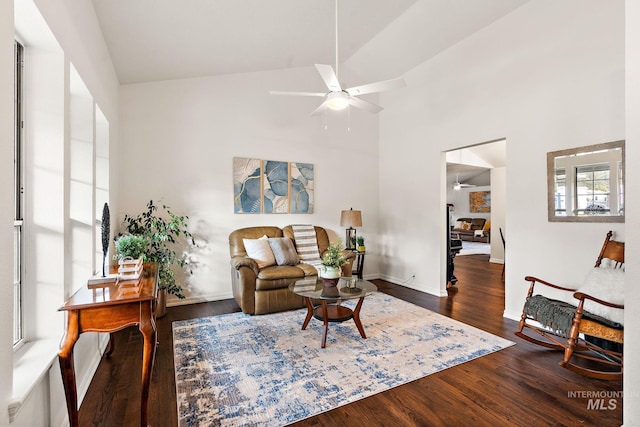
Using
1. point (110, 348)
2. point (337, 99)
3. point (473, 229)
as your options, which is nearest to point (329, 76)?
point (337, 99)

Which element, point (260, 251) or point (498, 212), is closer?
point (260, 251)

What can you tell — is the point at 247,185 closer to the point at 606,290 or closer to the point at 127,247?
the point at 127,247

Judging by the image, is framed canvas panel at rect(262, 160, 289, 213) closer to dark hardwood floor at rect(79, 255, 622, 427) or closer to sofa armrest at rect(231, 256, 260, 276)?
sofa armrest at rect(231, 256, 260, 276)

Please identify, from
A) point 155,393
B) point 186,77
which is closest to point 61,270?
point 155,393

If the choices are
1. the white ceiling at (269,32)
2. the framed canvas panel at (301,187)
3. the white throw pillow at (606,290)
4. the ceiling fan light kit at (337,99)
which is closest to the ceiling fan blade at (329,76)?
the ceiling fan light kit at (337,99)

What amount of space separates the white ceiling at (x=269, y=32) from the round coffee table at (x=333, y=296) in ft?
9.18

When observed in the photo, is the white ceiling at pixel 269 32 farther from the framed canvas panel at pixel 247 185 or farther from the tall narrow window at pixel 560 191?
the tall narrow window at pixel 560 191

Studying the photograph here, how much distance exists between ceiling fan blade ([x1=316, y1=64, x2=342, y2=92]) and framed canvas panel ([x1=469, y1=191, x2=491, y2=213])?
11794 mm

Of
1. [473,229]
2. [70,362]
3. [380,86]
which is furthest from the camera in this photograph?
[473,229]

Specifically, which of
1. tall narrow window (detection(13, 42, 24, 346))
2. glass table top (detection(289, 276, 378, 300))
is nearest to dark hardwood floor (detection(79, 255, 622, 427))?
tall narrow window (detection(13, 42, 24, 346))

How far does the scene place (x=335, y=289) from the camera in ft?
9.98

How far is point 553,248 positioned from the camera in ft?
10.8

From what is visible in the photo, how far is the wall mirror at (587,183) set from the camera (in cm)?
283

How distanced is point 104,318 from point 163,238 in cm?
216
